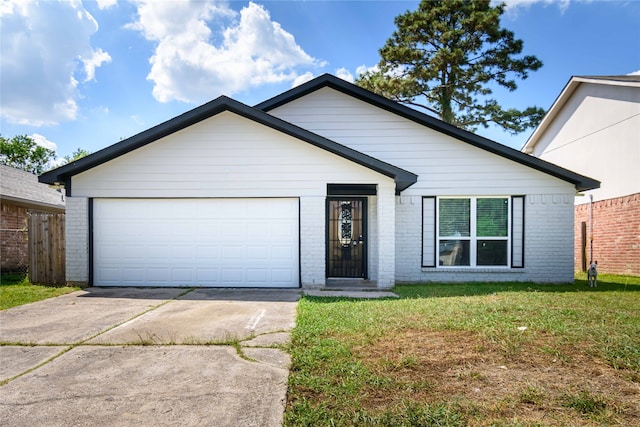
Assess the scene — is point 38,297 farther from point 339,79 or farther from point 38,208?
point 38,208

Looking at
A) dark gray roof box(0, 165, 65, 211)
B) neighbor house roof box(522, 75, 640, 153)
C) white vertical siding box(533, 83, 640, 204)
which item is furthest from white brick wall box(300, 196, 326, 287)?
neighbor house roof box(522, 75, 640, 153)

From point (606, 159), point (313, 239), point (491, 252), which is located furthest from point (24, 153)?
point (606, 159)

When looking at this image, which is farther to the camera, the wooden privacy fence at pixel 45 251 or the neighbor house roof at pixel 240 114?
the wooden privacy fence at pixel 45 251

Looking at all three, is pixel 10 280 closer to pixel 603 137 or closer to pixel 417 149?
pixel 417 149

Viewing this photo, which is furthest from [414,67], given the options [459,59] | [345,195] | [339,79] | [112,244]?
[112,244]

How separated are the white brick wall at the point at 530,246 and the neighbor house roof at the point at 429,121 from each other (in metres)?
0.63

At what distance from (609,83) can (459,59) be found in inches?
274

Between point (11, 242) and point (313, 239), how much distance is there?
38.2 feet

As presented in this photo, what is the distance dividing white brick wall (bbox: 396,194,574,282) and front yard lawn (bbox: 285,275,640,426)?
12.1 feet

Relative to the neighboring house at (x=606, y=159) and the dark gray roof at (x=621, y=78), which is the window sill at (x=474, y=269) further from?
the dark gray roof at (x=621, y=78)

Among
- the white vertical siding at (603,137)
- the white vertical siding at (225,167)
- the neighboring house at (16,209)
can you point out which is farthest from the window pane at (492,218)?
the neighboring house at (16,209)

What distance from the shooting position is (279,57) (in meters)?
14.9

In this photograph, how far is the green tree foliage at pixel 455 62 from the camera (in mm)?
19266

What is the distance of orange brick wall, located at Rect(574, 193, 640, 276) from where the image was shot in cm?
1252
